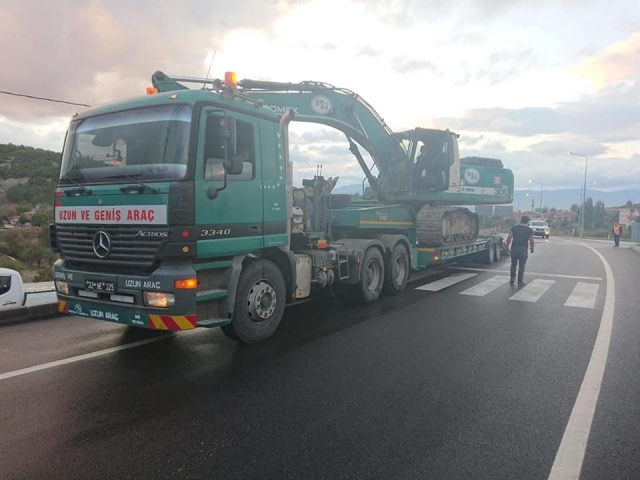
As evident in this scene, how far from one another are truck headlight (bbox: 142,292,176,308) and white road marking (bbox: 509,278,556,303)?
6958mm

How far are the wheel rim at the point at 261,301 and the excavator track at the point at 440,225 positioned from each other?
19.6 ft

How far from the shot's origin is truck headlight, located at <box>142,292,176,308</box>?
4.75 meters

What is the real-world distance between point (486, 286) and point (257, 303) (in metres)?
6.84

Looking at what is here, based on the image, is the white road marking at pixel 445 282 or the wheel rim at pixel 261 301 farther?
the white road marking at pixel 445 282

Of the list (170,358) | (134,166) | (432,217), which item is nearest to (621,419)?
(170,358)

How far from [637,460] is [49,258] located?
854 inches

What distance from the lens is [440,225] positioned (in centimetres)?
1098

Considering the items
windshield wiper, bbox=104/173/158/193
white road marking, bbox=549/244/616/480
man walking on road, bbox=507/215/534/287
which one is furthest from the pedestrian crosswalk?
windshield wiper, bbox=104/173/158/193

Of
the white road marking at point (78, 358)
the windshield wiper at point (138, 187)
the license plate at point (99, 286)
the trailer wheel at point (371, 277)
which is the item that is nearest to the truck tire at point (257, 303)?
the white road marking at point (78, 358)

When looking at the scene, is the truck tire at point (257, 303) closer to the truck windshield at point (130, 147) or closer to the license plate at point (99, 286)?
the license plate at point (99, 286)

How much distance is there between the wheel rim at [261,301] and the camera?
5746 millimetres

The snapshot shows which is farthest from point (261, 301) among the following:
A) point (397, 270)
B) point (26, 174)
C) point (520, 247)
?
point (26, 174)

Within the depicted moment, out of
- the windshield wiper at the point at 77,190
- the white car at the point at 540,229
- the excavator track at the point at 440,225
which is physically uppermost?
the windshield wiper at the point at 77,190

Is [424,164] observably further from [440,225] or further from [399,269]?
[399,269]
